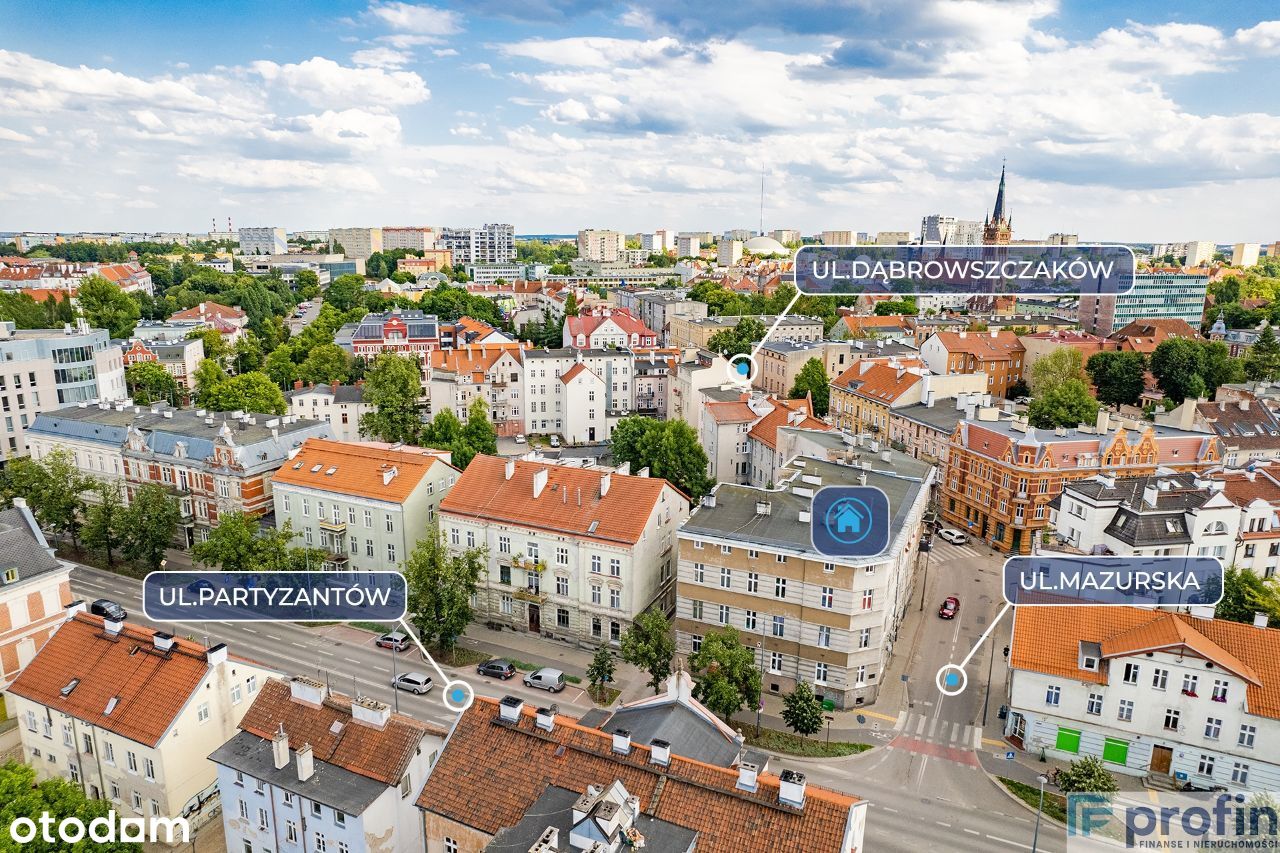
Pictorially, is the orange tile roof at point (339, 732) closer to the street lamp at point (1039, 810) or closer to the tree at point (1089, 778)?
the street lamp at point (1039, 810)

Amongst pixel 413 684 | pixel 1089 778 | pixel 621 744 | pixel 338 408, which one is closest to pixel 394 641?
pixel 413 684

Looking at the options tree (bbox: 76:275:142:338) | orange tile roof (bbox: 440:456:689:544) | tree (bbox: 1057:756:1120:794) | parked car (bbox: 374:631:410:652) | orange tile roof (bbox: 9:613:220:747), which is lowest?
parked car (bbox: 374:631:410:652)

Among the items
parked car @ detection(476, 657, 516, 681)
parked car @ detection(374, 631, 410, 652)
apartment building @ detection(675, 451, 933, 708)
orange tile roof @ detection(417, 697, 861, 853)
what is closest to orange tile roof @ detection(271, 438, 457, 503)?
parked car @ detection(374, 631, 410, 652)

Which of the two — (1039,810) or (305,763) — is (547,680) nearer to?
(305,763)

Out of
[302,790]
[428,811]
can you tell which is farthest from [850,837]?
[302,790]

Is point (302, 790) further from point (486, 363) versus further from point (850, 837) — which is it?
point (486, 363)

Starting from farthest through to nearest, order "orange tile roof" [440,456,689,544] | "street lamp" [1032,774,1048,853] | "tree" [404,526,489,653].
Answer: "orange tile roof" [440,456,689,544], "tree" [404,526,489,653], "street lamp" [1032,774,1048,853]

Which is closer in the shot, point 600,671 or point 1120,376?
point 600,671

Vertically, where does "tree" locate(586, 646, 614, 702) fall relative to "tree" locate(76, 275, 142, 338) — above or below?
below

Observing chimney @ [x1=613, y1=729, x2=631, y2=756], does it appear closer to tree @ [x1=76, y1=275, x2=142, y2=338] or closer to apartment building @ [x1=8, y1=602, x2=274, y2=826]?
apartment building @ [x1=8, y1=602, x2=274, y2=826]
